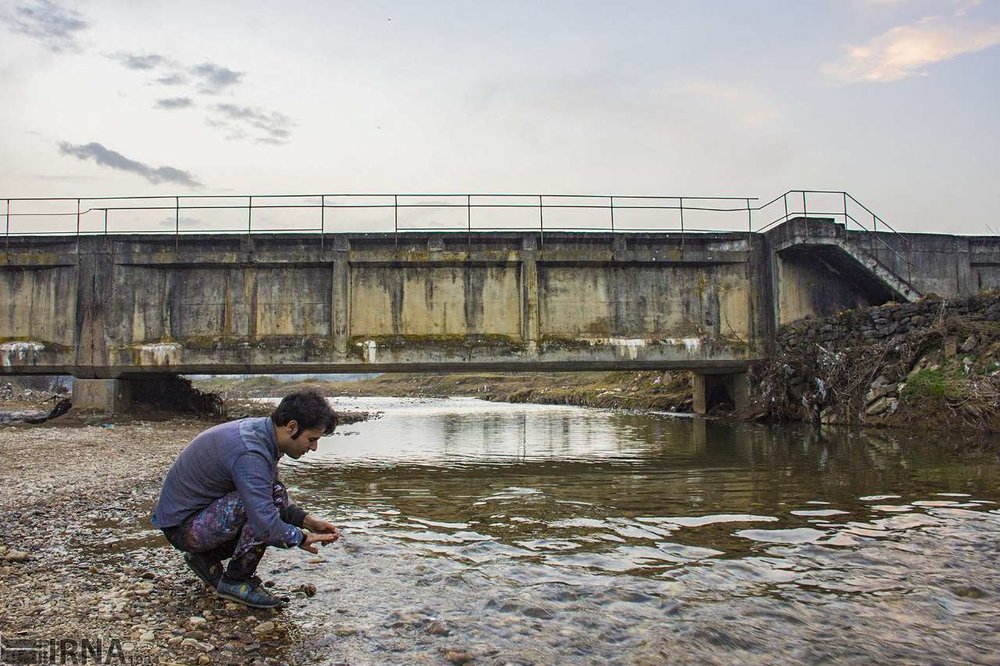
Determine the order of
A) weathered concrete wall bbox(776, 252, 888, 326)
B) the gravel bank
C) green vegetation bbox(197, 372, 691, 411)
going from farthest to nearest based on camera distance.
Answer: green vegetation bbox(197, 372, 691, 411)
weathered concrete wall bbox(776, 252, 888, 326)
the gravel bank

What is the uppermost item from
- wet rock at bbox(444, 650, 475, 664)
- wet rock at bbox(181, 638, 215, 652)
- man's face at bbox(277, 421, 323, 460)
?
man's face at bbox(277, 421, 323, 460)

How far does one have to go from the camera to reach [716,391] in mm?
28141

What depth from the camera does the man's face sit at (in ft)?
15.6

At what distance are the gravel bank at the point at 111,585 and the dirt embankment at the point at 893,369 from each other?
658 inches

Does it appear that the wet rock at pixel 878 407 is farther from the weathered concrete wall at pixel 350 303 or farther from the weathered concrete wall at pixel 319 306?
the weathered concrete wall at pixel 319 306

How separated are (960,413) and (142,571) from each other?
57.6ft

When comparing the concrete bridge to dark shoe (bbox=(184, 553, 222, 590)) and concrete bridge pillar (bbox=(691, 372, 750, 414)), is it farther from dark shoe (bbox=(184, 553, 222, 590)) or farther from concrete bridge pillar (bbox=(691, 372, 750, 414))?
dark shoe (bbox=(184, 553, 222, 590))

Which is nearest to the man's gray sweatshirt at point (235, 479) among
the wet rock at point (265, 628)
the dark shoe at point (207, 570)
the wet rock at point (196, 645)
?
the dark shoe at point (207, 570)

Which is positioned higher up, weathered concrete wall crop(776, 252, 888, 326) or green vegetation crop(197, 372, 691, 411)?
weathered concrete wall crop(776, 252, 888, 326)

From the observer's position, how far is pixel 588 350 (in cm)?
2295

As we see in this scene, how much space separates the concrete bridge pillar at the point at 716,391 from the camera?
25516 mm

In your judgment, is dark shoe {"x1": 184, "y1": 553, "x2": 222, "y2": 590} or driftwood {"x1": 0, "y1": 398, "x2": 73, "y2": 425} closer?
dark shoe {"x1": 184, "y1": 553, "x2": 222, "y2": 590}

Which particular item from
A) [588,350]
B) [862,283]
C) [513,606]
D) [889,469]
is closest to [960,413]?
[889,469]

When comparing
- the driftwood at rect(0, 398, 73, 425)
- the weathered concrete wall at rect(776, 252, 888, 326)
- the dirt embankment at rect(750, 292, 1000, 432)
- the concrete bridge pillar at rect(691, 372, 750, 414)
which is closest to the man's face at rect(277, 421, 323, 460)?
the dirt embankment at rect(750, 292, 1000, 432)
